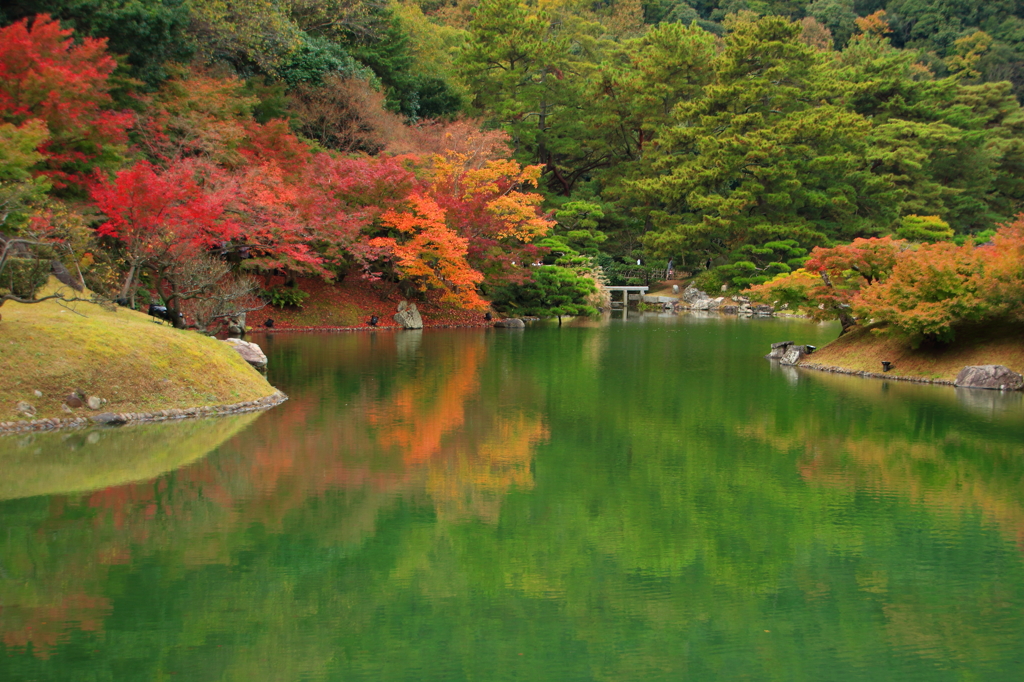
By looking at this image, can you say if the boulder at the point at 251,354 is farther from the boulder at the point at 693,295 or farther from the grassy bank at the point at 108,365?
the boulder at the point at 693,295

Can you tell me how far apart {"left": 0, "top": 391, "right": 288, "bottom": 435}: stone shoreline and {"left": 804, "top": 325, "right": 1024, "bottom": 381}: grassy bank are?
1025 cm


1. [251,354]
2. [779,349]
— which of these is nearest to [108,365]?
[251,354]

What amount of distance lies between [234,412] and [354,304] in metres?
13.3

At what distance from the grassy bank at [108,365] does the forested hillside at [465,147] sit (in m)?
1.87

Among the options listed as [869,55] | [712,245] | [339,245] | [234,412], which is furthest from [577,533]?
[869,55]

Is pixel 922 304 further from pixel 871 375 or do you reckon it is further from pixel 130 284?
pixel 130 284

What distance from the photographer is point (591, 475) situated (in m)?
7.96

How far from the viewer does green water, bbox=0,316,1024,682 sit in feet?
14.4

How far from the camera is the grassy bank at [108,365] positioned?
30.8 ft

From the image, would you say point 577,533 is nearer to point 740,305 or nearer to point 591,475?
point 591,475

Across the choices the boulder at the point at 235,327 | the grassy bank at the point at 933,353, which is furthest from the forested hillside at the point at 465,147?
the grassy bank at the point at 933,353

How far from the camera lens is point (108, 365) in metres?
9.98

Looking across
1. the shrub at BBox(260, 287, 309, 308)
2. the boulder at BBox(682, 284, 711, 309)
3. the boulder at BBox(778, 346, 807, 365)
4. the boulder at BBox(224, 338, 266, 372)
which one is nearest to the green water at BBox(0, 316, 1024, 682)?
the boulder at BBox(224, 338, 266, 372)

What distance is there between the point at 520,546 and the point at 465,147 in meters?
23.2
